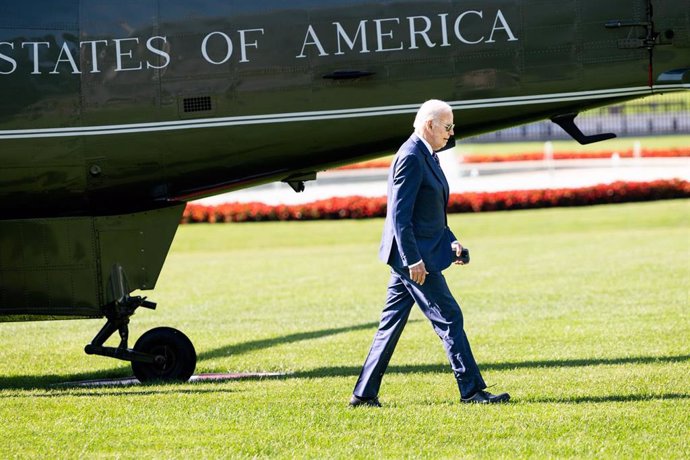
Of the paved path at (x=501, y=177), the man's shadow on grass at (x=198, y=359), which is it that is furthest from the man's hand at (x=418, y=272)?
the paved path at (x=501, y=177)

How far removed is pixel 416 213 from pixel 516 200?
64.3 feet

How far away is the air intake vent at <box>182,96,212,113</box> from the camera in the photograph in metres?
9.60

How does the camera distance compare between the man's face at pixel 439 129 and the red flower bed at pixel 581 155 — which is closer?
the man's face at pixel 439 129

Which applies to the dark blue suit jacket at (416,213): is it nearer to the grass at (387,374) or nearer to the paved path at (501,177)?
the grass at (387,374)

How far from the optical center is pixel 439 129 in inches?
309

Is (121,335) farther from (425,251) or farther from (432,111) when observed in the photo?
(432,111)

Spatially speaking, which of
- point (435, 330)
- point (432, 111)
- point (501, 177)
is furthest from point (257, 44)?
point (501, 177)

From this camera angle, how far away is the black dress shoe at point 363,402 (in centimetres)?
796

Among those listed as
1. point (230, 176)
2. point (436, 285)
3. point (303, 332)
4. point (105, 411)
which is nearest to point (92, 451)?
point (105, 411)

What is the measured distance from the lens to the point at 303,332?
41.4 feet

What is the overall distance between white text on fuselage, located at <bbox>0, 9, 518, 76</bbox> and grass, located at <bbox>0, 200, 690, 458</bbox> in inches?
103

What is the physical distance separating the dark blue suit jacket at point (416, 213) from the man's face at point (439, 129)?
0.26 feet

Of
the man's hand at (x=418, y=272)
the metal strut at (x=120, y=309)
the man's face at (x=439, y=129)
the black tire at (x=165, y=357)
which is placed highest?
the man's face at (x=439, y=129)

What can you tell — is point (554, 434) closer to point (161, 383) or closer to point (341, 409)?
point (341, 409)
